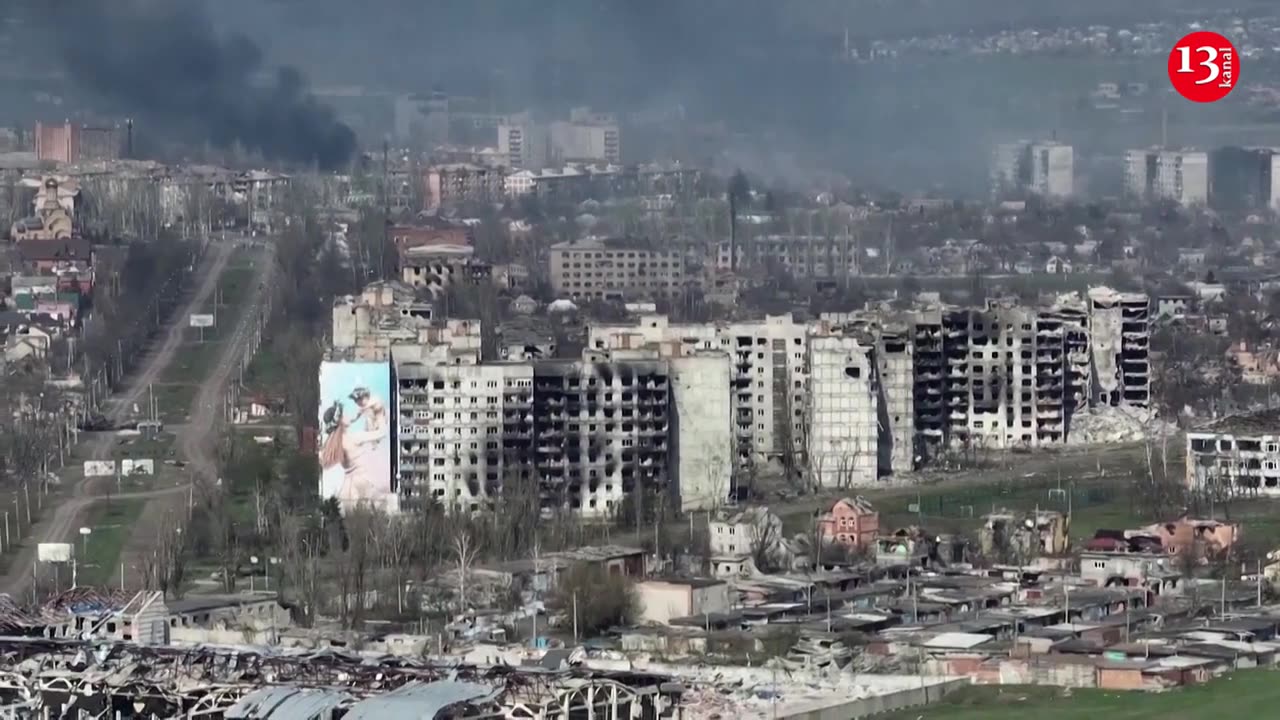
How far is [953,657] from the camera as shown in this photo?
1802 centimetres

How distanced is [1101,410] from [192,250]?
1514cm

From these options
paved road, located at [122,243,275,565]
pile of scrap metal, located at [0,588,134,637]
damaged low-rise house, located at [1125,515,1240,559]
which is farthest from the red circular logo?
pile of scrap metal, located at [0,588,134,637]

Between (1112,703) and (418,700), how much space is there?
11.0 feet

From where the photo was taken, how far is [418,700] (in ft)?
49.9

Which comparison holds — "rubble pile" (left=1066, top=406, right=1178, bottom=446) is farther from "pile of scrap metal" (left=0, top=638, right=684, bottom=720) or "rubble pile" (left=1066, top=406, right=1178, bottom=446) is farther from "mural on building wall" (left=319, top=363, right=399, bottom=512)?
"pile of scrap metal" (left=0, top=638, right=684, bottom=720)

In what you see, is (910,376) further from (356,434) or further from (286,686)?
(286,686)

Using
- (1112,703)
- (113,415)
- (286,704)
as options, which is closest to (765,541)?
(1112,703)

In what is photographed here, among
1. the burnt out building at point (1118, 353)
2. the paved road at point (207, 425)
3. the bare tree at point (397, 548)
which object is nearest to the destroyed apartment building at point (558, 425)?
the paved road at point (207, 425)

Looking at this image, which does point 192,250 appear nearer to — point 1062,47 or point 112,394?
point 112,394

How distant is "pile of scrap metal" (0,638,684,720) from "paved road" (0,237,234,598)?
15.3ft

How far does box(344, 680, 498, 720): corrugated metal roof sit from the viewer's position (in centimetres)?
1500

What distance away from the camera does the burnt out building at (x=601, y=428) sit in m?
25.5

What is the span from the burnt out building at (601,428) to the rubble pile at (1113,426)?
15.7 ft

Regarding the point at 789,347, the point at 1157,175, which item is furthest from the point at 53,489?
the point at 1157,175
